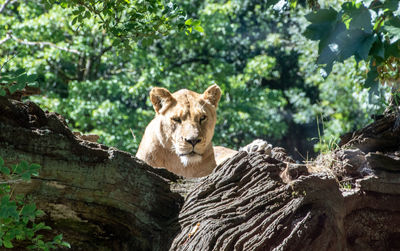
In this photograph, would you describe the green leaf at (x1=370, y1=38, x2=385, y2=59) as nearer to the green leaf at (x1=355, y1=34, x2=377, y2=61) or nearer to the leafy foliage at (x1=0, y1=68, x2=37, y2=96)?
the green leaf at (x1=355, y1=34, x2=377, y2=61)

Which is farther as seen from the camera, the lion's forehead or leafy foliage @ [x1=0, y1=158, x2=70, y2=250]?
the lion's forehead

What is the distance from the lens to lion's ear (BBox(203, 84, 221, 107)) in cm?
696

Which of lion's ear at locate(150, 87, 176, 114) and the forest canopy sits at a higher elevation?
the forest canopy

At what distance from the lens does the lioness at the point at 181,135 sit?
6320 millimetres

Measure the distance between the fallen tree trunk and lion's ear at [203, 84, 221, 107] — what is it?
270 centimetres

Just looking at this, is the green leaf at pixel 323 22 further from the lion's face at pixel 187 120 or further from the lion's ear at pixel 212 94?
the lion's ear at pixel 212 94

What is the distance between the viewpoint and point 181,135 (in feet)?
20.9

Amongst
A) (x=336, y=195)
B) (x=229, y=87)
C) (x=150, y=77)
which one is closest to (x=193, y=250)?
(x=336, y=195)

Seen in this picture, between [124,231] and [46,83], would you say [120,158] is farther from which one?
[46,83]

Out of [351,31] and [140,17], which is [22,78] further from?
[351,31]

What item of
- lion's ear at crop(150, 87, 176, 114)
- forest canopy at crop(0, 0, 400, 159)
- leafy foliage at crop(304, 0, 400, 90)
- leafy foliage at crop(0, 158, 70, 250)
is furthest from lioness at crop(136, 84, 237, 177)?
leafy foliage at crop(304, 0, 400, 90)

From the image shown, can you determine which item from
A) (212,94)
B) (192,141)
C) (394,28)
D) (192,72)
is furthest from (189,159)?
(192,72)

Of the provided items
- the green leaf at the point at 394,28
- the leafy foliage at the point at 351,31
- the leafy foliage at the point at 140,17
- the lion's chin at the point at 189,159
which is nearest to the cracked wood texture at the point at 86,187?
the leafy foliage at the point at 140,17

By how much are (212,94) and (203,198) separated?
10.1 ft
